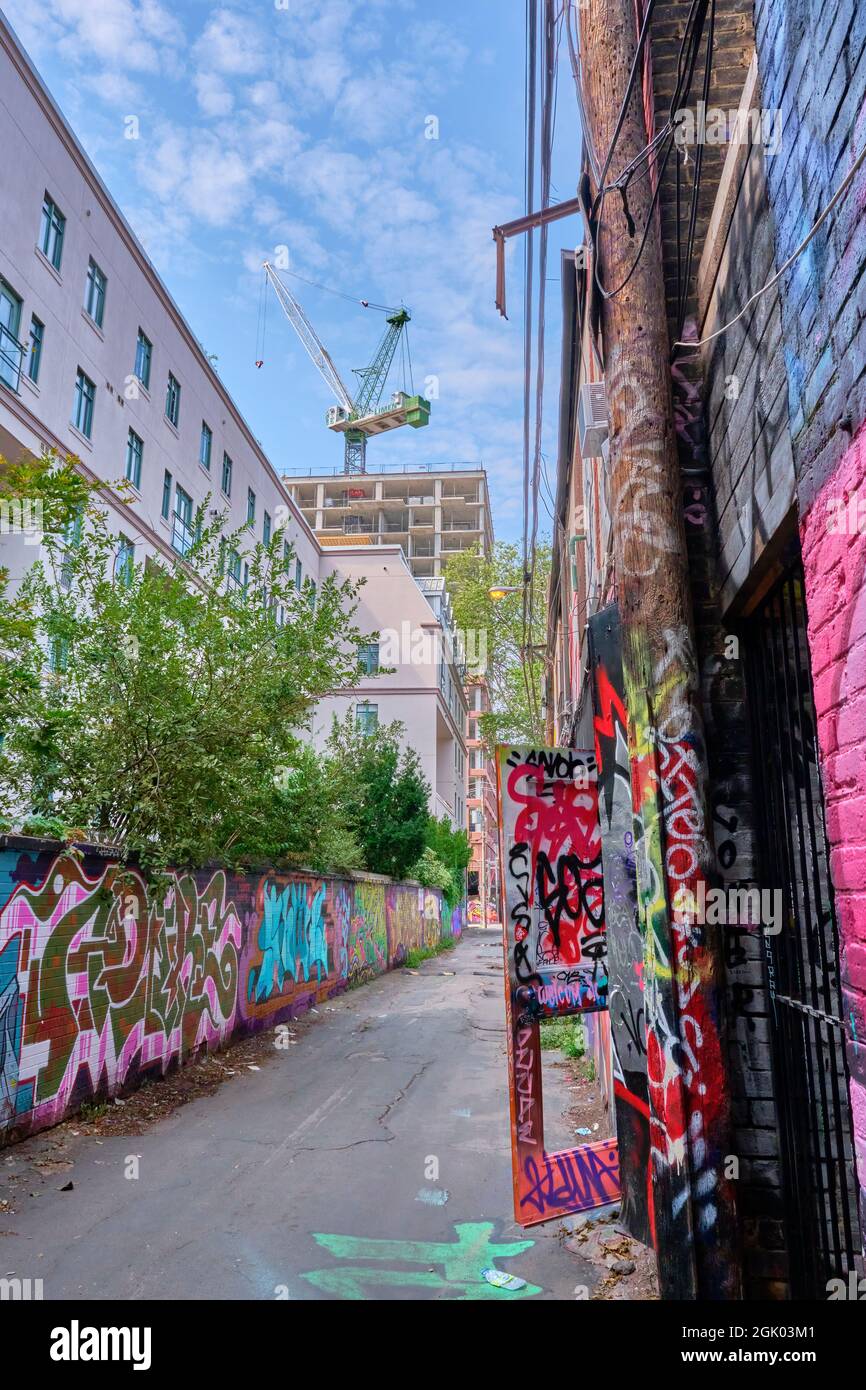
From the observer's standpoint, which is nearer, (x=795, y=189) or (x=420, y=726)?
(x=795, y=189)

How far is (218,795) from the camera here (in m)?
9.10

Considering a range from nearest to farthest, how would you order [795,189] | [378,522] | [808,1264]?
[795,189] < [808,1264] < [378,522]

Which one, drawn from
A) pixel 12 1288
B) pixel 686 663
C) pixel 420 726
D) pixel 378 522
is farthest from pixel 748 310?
pixel 378 522

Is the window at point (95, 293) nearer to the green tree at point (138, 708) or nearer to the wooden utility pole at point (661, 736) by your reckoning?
the green tree at point (138, 708)

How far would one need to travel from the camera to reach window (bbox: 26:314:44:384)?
17141 millimetres

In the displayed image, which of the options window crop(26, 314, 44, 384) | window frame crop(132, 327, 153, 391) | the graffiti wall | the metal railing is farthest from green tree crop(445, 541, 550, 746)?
the graffiti wall

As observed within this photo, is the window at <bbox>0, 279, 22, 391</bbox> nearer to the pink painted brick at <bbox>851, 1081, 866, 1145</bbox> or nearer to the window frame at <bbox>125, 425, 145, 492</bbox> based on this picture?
the window frame at <bbox>125, 425, 145, 492</bbox>

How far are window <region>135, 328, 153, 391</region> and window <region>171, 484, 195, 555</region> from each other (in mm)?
2998

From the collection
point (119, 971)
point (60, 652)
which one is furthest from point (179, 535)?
point (119, 971)

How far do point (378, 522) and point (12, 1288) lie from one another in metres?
79.2

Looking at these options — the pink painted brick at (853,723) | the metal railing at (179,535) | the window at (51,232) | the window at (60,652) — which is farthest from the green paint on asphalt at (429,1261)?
the metal railing at (179,535)

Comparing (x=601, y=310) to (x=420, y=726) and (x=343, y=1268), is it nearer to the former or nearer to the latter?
(x=343, y=1268)

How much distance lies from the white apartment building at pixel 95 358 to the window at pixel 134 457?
0.16 feet

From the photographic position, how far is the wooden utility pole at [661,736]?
10.5ft
